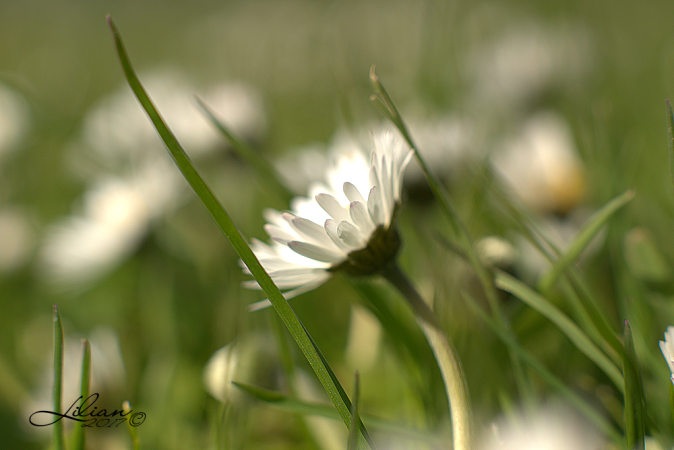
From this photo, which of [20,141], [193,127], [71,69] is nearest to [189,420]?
[193,127]

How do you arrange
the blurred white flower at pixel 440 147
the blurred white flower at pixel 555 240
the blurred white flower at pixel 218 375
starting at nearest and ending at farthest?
1. the blurred white flower at pixel 218 375
2. the blurred white flower at pixel 555 240
3. the blurred white flower at pixel 440 147

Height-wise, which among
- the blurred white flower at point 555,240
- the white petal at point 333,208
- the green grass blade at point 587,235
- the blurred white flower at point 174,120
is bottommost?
the blurred white flower at point 555,240

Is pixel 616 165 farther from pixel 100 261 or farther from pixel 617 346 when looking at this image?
pixel 100 261

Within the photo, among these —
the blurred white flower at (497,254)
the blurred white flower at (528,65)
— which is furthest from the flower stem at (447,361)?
the blurred white flower at (528,65)

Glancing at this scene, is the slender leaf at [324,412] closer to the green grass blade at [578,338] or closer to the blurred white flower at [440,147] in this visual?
the green grass blade at [578,338]

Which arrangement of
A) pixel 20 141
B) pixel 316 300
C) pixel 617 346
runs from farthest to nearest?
pixel 20 141, pixel 316 300, pixel 617 346

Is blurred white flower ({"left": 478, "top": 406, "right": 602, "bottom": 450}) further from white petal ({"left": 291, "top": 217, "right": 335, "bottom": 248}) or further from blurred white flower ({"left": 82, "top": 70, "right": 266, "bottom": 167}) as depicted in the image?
blurred white flower ({"left": 82, "top": 70, "right": 266, "bottom": 167})

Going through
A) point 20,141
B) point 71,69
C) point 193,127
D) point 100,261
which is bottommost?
point 100,261
